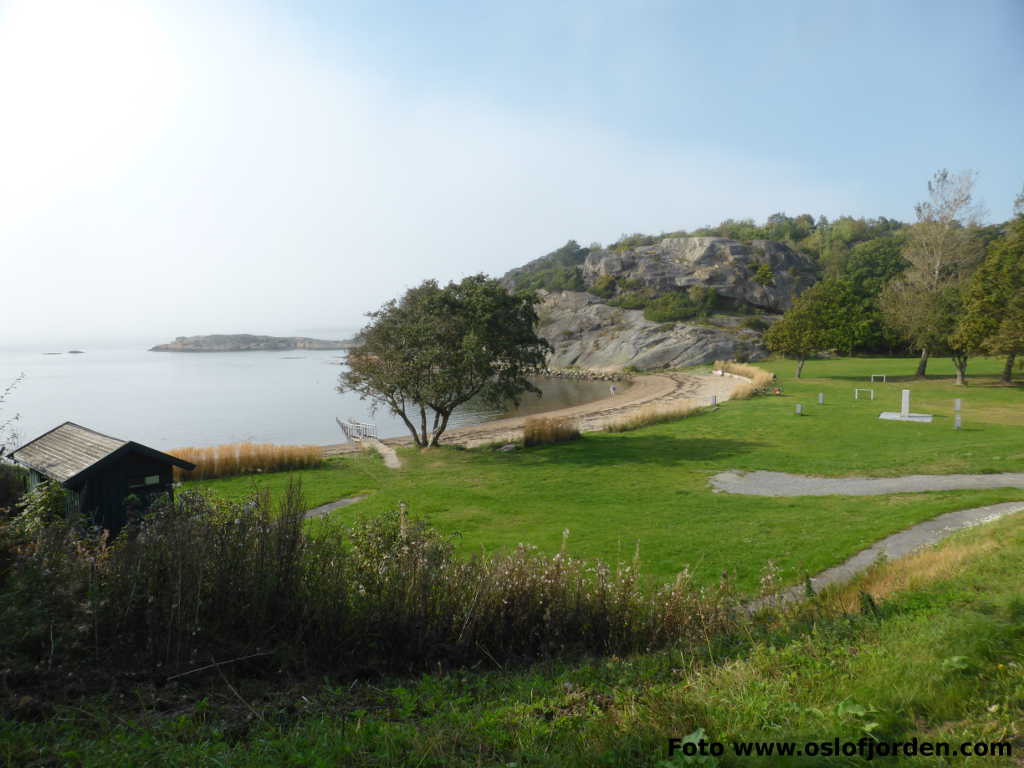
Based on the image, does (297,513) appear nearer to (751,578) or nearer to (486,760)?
(486,760)

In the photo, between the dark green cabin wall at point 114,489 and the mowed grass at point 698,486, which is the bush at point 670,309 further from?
the dark green cabin wall at point 114,489

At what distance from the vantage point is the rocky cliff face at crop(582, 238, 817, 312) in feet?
279

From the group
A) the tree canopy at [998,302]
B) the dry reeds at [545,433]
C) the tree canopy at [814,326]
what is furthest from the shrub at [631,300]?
the dry reeds at [545,433]

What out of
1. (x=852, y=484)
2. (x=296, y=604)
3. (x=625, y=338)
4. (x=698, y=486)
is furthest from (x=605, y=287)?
(x=296, y=604)

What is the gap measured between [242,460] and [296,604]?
1735 cm

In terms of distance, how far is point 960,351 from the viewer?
1481 inches

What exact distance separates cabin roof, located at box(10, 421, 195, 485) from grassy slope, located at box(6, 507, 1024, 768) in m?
7.31

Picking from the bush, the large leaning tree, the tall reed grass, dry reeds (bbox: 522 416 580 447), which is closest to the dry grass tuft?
the tall reed grass

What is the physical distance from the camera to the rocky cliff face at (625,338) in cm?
7025

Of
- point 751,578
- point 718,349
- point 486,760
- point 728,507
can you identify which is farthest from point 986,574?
point 718,349

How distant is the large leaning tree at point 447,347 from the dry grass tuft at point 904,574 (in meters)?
15.3

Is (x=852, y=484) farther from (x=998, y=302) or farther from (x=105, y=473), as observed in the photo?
(x=998, y=302)

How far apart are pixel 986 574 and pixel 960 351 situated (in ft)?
131

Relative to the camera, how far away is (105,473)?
9.84 metres
